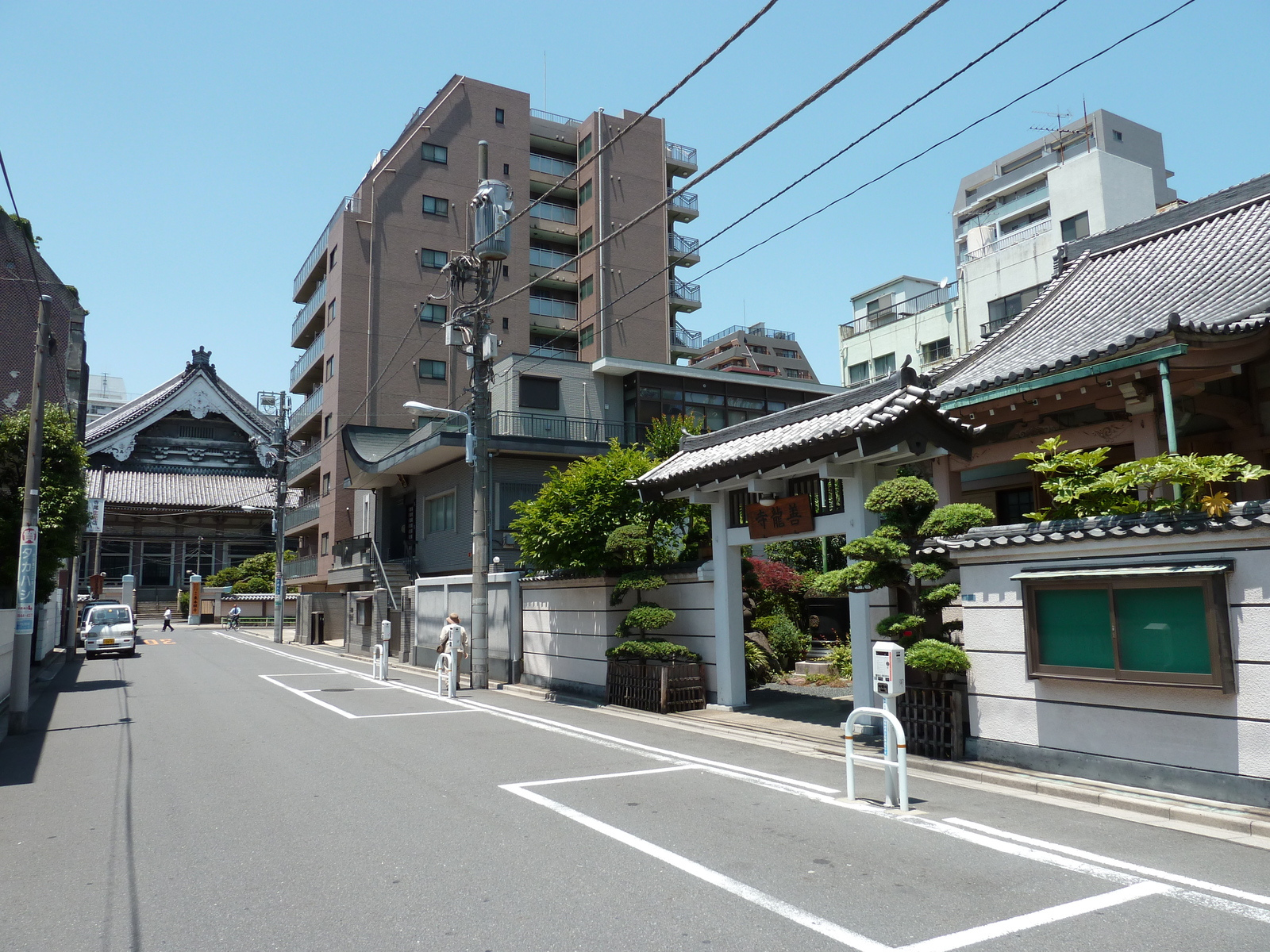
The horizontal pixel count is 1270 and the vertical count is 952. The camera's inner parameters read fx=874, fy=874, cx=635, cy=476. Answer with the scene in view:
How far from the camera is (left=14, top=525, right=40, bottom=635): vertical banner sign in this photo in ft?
43.7

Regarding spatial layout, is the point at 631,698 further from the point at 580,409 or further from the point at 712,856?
the point at 580,409

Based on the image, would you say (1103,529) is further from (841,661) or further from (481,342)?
(481,342)

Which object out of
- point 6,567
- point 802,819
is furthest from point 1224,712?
point 6,567

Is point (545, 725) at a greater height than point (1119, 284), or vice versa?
point (1119, 284)

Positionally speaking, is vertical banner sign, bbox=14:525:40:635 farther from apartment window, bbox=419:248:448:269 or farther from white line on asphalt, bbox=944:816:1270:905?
apartment window, bbox=419:248:448:269

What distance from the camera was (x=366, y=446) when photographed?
113 ft

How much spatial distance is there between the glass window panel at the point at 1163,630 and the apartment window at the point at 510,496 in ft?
69.4

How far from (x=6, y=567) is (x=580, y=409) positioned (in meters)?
17.7

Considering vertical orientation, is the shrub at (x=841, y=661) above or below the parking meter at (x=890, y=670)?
below

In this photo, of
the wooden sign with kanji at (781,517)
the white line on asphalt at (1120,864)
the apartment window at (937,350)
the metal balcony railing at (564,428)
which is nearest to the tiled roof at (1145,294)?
the wooden sign with kanji at (781,517)

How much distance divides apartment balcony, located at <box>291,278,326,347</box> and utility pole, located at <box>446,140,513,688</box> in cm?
2551

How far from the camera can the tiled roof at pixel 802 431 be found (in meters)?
11.6

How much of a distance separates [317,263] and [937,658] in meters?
42.7

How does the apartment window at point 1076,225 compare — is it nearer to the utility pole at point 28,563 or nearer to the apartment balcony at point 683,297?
the apartment balcony at point 683,297
